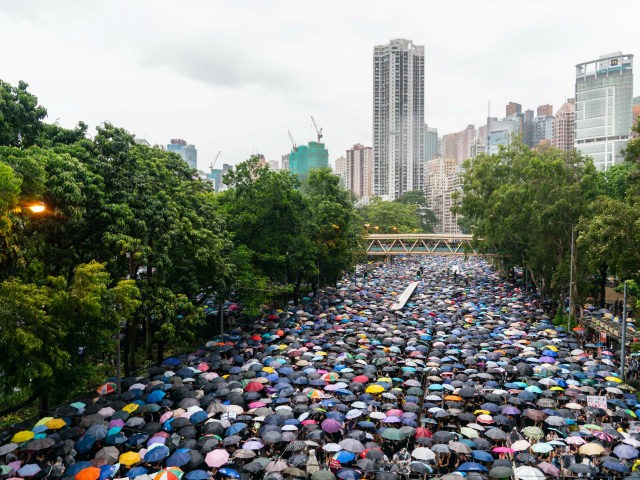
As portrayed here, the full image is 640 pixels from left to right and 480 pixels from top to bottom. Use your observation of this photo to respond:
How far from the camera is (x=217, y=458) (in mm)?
12969

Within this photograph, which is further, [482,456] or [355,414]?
[355,414]

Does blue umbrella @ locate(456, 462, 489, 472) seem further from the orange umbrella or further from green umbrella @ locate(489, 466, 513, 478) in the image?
the orange umbrella

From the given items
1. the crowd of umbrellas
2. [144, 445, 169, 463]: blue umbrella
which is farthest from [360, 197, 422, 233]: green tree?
[144, 445, 169, 463]: blue umbrella

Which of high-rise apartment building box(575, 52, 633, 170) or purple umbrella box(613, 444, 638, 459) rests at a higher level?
high-rise apartment building box(575, 52, 633, 170)

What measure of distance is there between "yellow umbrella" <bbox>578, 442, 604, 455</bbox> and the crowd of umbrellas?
0.05 metres

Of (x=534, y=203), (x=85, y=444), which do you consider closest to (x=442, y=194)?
(x=534, y=203)

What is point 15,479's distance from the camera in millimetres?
12109

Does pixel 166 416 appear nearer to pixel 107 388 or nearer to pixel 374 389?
pixel 107 388

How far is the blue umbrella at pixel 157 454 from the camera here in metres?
12.9

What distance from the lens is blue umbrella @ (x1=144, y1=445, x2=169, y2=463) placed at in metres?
12.9

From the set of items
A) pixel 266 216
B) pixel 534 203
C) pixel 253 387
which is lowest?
pixel 253 387

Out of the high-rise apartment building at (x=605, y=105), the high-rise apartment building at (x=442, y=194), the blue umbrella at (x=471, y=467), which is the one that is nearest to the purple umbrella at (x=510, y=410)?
the blue umbrella at (x=471, y=467)

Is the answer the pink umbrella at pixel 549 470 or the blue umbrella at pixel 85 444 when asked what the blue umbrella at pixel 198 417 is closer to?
the blue umbrella at pixel 85 444

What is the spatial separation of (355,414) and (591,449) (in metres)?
6.73
